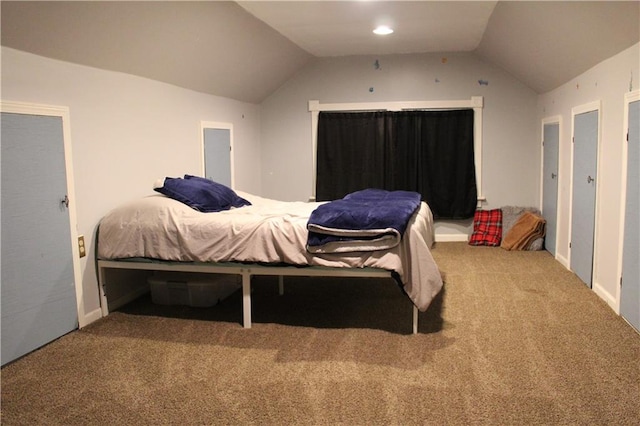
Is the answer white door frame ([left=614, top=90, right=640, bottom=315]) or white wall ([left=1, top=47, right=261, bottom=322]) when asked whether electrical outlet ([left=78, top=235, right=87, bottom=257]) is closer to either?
white wall ([left=1, top=47, right=261, bottom=322])

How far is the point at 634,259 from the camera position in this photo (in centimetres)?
339

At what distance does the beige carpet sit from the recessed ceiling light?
8.44ft

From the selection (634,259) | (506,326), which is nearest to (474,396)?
(506,326)

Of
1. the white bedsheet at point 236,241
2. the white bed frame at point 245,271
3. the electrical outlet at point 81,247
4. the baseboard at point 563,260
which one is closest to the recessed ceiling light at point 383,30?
the white bedsheet at point 236,241

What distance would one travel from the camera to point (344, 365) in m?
2.91

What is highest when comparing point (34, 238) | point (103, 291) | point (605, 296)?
point (34, 238)

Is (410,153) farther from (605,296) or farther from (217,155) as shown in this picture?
(605,296)

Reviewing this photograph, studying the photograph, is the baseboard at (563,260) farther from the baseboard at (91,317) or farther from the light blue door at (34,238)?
the light blue door at (34,238)

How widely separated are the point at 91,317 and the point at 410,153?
4.16 metres

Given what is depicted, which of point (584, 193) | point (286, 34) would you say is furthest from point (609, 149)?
point (286, 34)

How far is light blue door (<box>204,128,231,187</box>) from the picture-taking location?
5.27 m

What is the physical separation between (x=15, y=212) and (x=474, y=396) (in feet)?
8.99

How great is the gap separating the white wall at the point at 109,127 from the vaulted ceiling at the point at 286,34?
109 millimetres

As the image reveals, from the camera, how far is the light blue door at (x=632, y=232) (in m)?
3.34
